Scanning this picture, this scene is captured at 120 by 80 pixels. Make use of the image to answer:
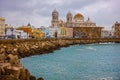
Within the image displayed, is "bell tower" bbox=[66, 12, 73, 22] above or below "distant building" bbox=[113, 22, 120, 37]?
above

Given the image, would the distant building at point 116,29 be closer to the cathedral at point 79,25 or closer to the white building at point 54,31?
the cathedral at point 79,25

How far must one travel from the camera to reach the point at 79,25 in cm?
15225

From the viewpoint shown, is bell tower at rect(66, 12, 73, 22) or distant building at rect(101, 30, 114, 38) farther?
distant building at rect(101, 30, 114, 38)

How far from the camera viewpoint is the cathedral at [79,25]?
14900cm

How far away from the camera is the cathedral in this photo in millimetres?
149000

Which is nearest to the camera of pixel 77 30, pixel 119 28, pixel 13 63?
pixel 13 63

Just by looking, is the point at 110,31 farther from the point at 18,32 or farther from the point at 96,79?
the point at 96,79

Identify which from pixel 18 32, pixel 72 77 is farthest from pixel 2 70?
pixel 18 32

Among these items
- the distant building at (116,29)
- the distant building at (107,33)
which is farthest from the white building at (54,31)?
the distant building at (116,29)

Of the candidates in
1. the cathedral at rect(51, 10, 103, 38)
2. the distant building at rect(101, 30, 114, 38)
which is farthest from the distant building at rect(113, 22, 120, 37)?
the cathedral at rect(51, 10, 103, 38)

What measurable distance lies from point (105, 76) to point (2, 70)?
987 centimetres

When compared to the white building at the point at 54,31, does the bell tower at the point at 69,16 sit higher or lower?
higher

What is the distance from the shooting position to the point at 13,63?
2019 centimetres

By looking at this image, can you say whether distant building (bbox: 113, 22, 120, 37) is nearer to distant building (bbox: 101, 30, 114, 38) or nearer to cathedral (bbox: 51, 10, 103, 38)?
distant building (bbox: 101, 30, 114, 38)
